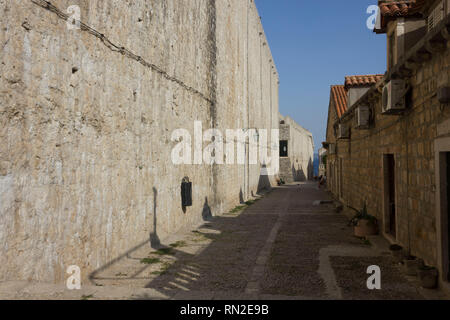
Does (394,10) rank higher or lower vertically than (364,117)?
higher

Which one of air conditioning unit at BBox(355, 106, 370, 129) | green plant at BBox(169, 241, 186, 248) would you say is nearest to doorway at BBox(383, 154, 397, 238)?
air conditioning unit at BBox(355, 106, 370, 129)

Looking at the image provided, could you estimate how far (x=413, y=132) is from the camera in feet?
19.0

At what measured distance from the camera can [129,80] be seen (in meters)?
6.67

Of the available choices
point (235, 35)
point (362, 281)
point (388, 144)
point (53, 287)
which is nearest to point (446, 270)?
point (362, 281)

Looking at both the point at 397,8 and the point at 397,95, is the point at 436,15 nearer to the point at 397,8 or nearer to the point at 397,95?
the point at 397,95

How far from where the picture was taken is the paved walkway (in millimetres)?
4449

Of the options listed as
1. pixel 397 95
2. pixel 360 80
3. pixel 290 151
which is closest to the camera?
pixel 397 95

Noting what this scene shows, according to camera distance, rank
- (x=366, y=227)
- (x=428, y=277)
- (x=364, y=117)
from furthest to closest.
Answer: (x=364, y=117), (x=366, y=227), (x=428, y=277)

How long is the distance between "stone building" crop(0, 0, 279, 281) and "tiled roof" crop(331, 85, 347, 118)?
846 cm

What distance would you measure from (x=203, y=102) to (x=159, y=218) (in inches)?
176

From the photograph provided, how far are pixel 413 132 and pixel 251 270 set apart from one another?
9.88 feet

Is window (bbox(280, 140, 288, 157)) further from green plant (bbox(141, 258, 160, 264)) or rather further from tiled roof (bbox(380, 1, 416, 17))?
green plant (bbox(141, 258, 160, 264))

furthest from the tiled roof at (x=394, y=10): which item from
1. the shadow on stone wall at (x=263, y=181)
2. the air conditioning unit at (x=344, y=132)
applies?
the shadow on stone wall at (x=263, y=181)

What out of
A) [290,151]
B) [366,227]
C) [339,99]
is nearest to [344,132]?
[366,227]
